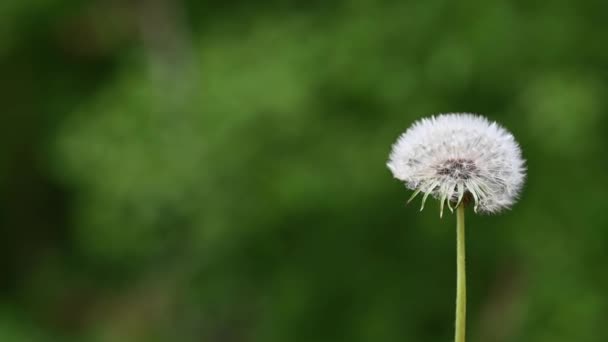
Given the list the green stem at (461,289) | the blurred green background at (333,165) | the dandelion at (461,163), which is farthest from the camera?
the blurred green background at (333,165)

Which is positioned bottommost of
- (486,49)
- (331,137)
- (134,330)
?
(134,330)

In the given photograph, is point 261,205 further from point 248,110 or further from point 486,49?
point 486,49

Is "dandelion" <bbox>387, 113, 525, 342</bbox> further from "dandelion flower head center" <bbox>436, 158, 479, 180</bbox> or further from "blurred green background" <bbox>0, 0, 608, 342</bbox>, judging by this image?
"blurred green background" <bbox>0, 0, 608, 342</bbox>

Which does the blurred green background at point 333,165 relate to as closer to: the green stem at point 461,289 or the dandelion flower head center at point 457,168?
the dandelion flower head center at point 457,168

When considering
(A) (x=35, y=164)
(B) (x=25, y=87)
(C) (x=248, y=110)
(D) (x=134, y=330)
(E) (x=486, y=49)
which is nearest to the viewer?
(E) (x=486, y=49)

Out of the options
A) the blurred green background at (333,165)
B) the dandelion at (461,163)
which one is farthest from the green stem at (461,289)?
the blurred green background at (333,165)

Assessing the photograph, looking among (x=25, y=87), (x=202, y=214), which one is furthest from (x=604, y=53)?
(x=25, y=87)

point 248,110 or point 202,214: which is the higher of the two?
point 248,110
